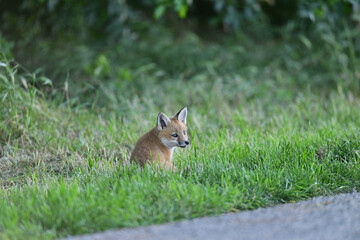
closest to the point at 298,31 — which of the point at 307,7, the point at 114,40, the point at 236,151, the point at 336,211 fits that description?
the point at 307,7

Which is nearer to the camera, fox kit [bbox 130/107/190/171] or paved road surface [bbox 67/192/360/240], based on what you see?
paved road surface [bbox 67/192/360/240]

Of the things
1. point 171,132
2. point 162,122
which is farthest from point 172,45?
point 171,132

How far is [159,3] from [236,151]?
5.63 metres

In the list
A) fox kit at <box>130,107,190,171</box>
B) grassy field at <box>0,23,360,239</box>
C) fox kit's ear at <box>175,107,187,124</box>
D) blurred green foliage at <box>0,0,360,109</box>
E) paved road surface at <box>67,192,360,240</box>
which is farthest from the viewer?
blurred green foliage at <box>0,0,360,109</box>

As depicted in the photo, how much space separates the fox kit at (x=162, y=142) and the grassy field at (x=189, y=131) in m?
0.24

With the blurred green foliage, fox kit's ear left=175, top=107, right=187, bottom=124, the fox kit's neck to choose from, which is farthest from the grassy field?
fox kit's ear left=175, top=107, right=187, bottom=124

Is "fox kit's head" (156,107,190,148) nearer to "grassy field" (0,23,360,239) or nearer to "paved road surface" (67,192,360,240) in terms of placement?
"grassy field" (0,23,360,239)

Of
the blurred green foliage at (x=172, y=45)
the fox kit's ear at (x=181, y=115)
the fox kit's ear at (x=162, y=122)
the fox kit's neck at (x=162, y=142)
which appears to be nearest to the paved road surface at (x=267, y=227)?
the fox kit's neck at (x=162, y=142)

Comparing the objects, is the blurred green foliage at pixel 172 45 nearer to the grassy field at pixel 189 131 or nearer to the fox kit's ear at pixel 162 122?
the grassy field at pixel 189 131

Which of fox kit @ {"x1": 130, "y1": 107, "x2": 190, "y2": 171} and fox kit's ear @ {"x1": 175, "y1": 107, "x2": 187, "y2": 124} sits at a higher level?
fox kit's ear @ {"x1": 175, "y1": 107, "x2": 187, "y2": 124}

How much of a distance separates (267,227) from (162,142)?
264 cm

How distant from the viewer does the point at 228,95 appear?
36.6 ft

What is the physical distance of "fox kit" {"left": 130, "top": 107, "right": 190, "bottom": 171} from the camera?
253 inches

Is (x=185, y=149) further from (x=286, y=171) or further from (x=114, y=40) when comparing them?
(x=114, y=40)
